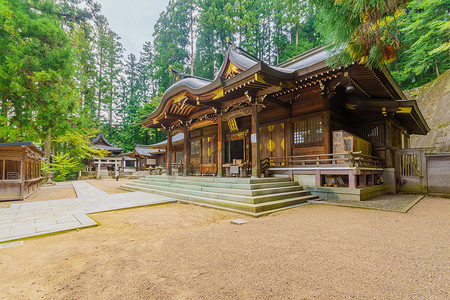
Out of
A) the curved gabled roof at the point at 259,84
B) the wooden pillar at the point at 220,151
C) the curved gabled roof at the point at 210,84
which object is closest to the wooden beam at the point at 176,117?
the curved gabled roof at the point at 259,84

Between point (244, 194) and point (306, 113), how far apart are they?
4.73 meters

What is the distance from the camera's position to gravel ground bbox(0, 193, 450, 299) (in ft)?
6.30

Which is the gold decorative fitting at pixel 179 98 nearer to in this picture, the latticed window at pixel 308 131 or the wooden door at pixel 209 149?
the wooden door at pixel 209 149

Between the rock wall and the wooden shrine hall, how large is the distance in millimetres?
5643

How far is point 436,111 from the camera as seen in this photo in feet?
51.5

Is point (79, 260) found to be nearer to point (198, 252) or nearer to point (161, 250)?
point (161, 250)

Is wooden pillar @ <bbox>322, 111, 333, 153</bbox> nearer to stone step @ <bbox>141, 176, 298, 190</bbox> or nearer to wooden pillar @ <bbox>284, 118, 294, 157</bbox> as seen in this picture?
wooden pillar @ <bbox>284, 118, 294, 157</bbox>

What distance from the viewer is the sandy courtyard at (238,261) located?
192cm

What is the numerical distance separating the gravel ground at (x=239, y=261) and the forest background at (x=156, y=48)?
8.15 feet

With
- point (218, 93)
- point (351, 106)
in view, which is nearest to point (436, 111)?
point (351, 106)

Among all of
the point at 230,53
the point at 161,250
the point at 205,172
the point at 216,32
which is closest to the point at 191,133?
the point at 205,172

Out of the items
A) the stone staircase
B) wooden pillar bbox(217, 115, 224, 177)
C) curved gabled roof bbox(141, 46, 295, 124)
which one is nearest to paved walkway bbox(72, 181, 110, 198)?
the stone staircase

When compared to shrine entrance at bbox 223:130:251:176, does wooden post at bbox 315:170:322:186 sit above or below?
below

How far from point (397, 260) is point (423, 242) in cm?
109
